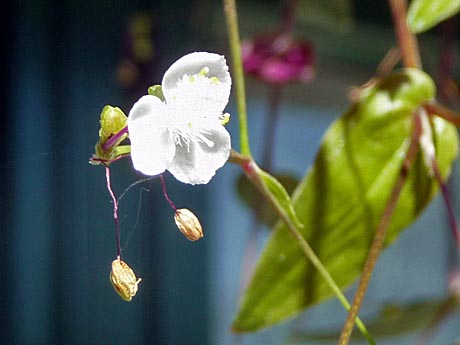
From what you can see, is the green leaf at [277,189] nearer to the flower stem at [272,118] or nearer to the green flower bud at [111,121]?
the green flower bud at [111,121]

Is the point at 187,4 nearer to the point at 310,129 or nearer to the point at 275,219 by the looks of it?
the point at 310,129

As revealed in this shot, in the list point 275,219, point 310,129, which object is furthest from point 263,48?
point 310,129

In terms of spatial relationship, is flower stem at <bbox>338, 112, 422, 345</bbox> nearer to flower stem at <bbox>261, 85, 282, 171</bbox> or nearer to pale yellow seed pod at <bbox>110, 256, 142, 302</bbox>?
pale yellow seed pod at <bbox>110, 256, 142, 302</bbox>

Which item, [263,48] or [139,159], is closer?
[139,159]

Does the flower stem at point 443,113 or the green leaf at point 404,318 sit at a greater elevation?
the flower stem at point 443,113

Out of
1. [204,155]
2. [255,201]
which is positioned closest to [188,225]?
[204,155]

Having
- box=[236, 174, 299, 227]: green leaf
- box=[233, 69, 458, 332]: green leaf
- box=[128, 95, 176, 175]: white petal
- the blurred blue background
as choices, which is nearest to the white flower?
box=[128, 95, 176, 175]: white petal

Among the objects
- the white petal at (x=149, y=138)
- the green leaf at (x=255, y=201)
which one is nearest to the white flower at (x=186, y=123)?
the white petal at (x=149, y=138)

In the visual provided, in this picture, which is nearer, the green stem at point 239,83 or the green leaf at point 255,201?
the green stem at point 239,83
